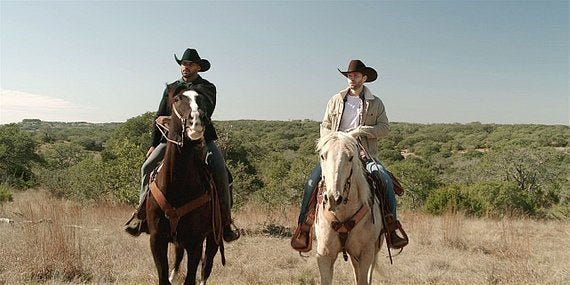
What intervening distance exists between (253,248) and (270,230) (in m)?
2.46

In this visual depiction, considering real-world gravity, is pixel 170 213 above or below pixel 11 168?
above

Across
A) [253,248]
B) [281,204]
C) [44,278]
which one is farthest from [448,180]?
[44,278]

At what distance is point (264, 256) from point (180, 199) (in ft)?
15.0

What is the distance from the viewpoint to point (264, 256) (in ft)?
28.3

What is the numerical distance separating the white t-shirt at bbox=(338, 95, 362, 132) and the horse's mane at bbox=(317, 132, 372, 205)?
0.94 meters

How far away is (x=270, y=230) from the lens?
11.9 metres

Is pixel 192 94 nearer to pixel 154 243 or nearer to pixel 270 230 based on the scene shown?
pixel 154 243

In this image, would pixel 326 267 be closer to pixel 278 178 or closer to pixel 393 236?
pixel 393 236

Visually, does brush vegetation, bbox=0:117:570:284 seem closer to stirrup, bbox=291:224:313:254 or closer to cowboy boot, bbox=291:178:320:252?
cowboy boot, bbox=291:178:320:252

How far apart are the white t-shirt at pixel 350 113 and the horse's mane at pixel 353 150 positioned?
0.94m

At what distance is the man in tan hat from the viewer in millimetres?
5367

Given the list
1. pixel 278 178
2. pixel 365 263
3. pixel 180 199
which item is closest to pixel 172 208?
pixel 180 199

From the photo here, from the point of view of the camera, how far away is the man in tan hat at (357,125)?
211 inches

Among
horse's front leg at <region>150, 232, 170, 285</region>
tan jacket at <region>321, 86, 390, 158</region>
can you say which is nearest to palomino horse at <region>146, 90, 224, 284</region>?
horse's front leg at <region>150, 232, 170, 285</region>
